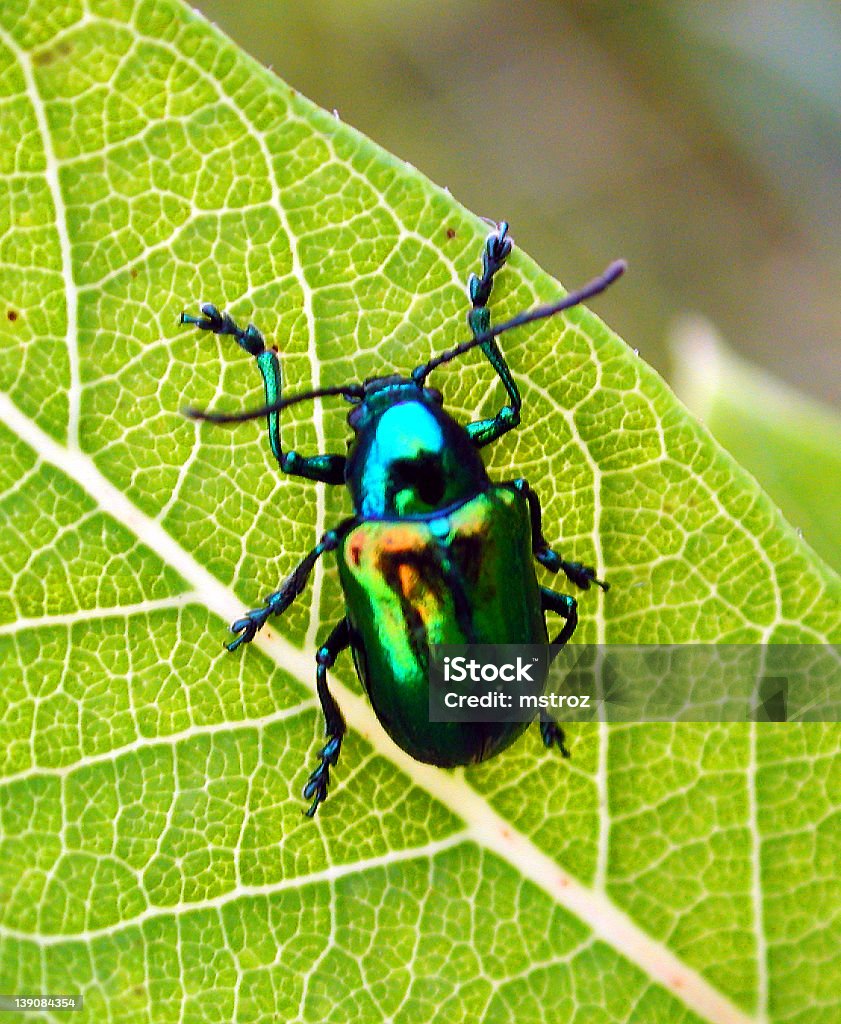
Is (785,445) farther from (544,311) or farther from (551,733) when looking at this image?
(551,733)

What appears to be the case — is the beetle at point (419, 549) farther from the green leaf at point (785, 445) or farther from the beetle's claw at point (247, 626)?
the green leaf at point (785, 445)

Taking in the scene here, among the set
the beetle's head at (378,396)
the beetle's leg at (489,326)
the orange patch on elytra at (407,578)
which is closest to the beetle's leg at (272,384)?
the beetle's head at (378,396)

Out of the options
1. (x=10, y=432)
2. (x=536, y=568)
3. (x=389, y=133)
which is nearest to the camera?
(x=10, y=432)

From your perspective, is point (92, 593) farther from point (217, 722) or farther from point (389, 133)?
point (389, 133)

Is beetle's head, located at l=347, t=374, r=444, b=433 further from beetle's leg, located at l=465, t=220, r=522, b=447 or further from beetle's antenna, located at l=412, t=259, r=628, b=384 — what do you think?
beetle's leg, located at l=465, t=220, r=522, b=447

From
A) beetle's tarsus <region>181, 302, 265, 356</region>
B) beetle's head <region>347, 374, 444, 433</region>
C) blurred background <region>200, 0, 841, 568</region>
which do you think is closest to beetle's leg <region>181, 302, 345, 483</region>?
beetle's tarsus <region>181, 302, 265, 356</region>

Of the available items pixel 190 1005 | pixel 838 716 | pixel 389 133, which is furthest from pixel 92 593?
pixel 389 133
